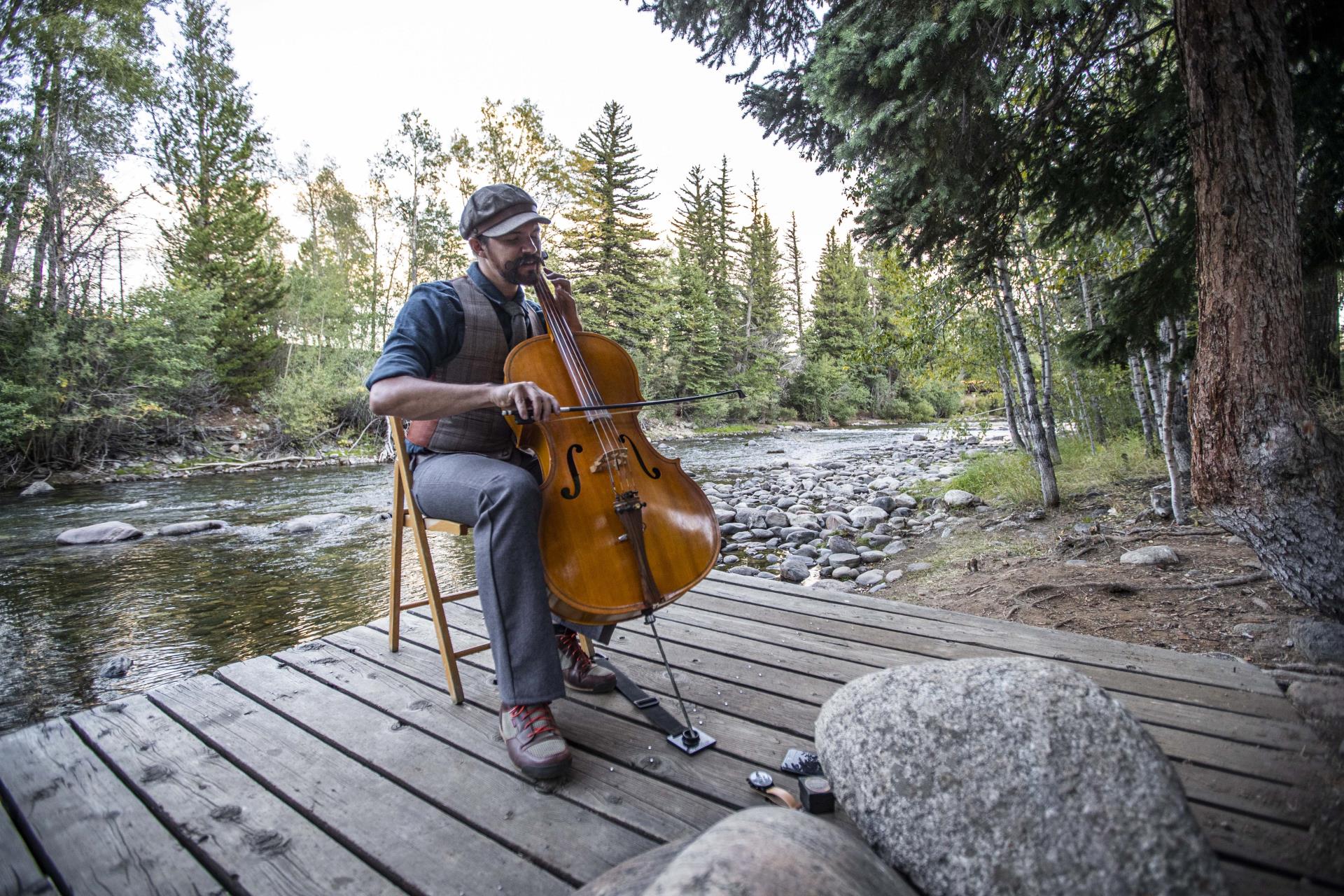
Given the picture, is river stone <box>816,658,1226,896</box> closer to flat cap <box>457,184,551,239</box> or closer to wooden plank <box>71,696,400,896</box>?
wooden plank <box>71,696,400,896</box>

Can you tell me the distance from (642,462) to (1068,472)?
642 cm

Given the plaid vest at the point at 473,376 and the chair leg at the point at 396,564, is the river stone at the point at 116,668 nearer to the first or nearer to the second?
the chair leg at the point at 396,564

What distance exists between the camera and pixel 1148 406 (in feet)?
18.7

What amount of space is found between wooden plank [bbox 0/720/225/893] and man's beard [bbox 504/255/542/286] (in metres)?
1.62

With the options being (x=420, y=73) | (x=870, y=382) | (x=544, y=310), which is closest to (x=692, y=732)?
(x=544, y=310)

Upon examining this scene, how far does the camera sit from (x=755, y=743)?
5.14 ft

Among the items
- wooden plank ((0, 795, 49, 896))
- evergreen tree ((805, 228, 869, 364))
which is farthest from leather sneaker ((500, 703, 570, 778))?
evergreen tree ((805, 228, 869, 364))

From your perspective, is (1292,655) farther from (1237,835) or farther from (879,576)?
(879,576)

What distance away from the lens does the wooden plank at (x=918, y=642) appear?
1.62m

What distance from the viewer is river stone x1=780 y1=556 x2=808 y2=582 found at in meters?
4.29

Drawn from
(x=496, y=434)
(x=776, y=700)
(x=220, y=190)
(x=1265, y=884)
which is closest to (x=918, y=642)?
(x=776, y=700)

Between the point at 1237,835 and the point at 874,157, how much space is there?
2888 millimetres

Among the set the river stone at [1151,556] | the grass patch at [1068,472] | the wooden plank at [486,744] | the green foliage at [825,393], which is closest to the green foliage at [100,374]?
the wooden plank at [486,744]

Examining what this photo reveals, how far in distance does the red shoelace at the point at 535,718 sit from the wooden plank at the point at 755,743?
166 mm
